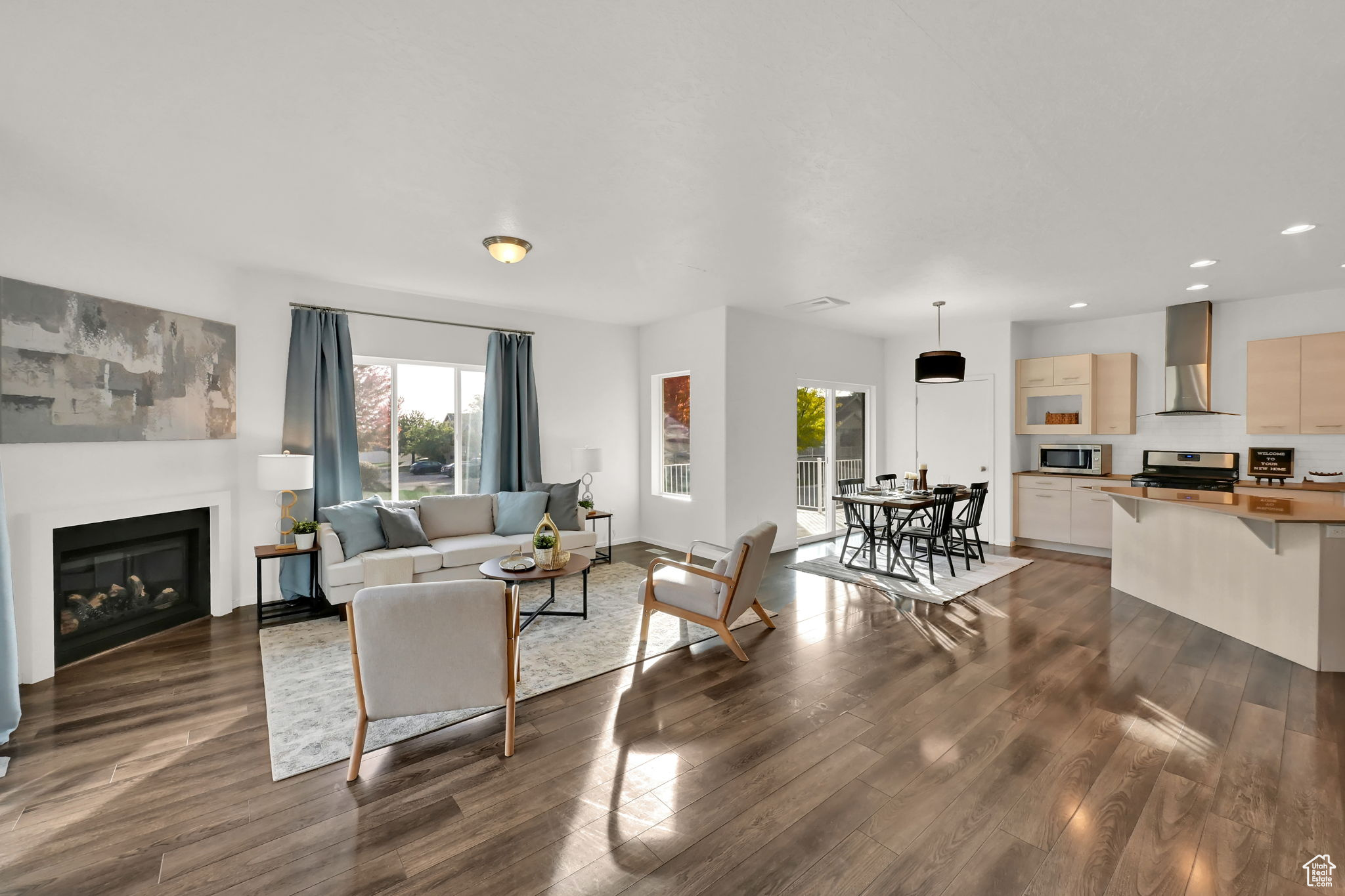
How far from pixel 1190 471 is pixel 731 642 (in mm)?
5771

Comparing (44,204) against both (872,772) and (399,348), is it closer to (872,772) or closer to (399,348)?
(399,348)

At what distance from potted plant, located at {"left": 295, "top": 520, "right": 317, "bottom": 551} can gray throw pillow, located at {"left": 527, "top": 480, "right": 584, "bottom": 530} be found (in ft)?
6.47

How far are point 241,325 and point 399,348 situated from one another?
1244mm

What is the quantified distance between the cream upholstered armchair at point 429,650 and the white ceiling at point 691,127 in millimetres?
2029

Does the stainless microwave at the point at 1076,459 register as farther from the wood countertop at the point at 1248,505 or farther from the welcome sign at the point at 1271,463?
the wood countertop at the point at 1248,505

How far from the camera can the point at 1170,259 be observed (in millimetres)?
4469

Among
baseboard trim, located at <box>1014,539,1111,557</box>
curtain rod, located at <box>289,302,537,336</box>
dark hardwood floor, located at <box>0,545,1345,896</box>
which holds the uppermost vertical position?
curtain rod, located at <box>289,302,537,336</box>

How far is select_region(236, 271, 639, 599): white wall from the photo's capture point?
15.7 feet

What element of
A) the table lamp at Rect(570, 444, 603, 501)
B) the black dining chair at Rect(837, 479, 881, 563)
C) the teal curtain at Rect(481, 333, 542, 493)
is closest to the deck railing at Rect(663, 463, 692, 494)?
the table lamp at Rect(570, 444, 603, 501)

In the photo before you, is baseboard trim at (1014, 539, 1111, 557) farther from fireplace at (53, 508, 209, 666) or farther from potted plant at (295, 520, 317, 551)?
fireplace at (53, 508, 209, 666)

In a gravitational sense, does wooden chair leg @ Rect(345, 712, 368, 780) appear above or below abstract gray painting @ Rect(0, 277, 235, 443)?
below

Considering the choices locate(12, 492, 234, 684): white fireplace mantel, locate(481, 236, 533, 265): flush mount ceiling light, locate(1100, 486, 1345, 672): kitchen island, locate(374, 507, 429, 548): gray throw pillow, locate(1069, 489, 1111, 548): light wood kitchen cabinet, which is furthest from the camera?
locate(1069, 489, 1111, 548): light wood kitchen cabinet

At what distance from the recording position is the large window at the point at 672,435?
700 centimetres

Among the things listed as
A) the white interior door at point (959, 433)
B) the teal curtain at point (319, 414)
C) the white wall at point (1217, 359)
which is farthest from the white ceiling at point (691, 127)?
the white interior door at point (959, 433)
